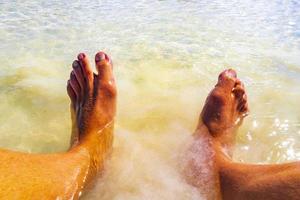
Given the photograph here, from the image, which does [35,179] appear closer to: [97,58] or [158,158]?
[158,158]

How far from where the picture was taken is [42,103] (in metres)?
2.29

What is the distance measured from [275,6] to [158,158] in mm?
3206

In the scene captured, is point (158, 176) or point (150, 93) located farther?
point (150, 93)

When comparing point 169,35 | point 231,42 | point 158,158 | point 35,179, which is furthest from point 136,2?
point 35,179

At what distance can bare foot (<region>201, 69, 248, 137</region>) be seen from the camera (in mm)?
2137

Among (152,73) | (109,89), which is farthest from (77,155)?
(152,73)

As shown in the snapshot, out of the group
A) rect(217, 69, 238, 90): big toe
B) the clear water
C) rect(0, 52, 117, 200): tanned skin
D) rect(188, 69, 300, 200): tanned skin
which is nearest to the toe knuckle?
rect(0, 52, 117, 200): tanned skin

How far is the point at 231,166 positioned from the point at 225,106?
0.65 m

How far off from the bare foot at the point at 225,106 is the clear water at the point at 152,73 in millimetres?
76

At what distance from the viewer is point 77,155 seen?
1.66 meters

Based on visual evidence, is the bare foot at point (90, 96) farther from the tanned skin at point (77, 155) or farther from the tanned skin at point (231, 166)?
the tanned skin at point (231, 166)

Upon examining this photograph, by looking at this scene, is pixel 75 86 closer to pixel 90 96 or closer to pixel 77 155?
pixel 90 96

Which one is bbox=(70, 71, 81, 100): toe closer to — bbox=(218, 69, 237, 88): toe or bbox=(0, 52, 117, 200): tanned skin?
bbox=(0, 52, 117, 200): tanned skin

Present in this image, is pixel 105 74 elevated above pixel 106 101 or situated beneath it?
elevated above
